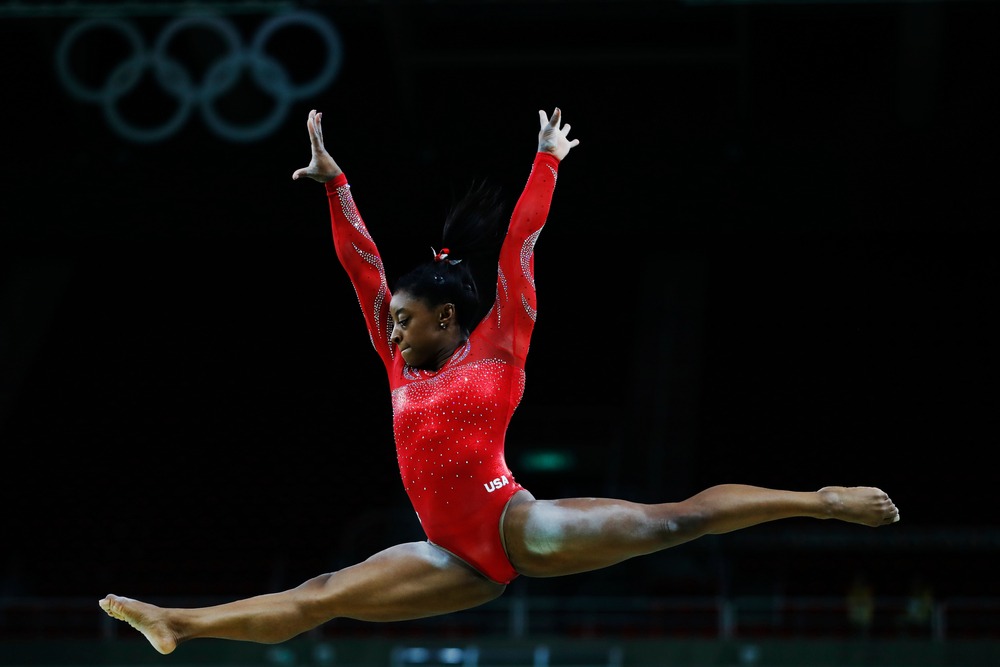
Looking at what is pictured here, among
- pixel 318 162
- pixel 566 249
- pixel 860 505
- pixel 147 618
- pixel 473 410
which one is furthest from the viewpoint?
pixel 566 249

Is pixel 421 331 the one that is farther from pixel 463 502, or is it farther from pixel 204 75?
pixel 204 75

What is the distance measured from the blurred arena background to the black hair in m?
6.75

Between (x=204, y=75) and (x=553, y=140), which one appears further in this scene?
(x=204, y=75)

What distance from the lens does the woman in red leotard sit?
383 centimetres

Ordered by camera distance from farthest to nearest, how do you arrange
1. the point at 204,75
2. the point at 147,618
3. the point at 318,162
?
1. the point at 204,75
2. the point at 318,162
3. the point at 147,618

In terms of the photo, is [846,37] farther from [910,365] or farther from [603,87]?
[910,365]

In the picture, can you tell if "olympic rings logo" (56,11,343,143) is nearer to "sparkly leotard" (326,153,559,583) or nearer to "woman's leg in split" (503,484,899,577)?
"sparkly leotard" (326,153,559,583)

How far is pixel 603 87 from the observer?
13.8 meters

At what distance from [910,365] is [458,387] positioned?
11.1 metres

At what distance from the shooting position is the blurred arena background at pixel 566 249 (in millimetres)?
12391

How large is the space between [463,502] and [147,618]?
3.37 feet

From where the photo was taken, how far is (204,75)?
13086 mm

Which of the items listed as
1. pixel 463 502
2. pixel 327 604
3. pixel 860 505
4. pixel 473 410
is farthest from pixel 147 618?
pixel 860 505

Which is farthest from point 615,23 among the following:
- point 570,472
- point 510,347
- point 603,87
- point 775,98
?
point 510,347
